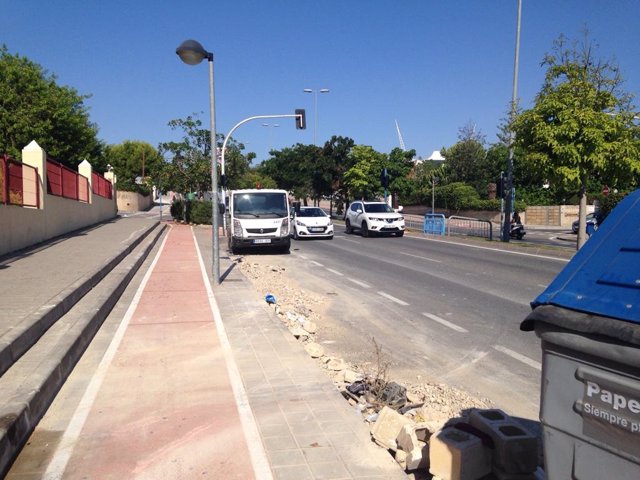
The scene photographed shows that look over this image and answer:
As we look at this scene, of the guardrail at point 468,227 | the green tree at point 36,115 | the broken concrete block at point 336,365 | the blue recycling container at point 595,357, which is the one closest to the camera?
the blue recycling container at point 595,357

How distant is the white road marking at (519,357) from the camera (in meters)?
6.00

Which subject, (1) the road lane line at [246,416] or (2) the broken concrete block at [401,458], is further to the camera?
(2) the broken concrete block at [401,458]

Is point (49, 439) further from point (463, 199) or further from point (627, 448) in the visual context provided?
point (463, 199)

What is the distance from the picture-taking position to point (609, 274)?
7.25 feet

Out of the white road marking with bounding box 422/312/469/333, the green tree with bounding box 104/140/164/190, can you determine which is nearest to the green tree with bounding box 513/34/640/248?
the white road marking with bounding box 422/312/469/333

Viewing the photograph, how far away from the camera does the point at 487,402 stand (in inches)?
193

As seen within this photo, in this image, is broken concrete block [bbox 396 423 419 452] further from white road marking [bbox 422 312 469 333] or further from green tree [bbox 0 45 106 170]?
green tree [bbox 0 45 106 170]

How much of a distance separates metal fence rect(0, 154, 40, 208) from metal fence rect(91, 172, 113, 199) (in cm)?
1142

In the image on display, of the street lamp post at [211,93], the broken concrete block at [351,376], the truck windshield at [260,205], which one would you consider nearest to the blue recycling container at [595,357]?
the broken concrete block at [351,376]

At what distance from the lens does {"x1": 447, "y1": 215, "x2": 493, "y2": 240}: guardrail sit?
27.0 m

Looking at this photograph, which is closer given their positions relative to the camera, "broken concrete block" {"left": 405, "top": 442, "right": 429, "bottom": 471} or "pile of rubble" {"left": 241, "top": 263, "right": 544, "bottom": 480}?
"pile of rubble" {"left": 241, "top": 263, "right": 544, "bottom": 480}

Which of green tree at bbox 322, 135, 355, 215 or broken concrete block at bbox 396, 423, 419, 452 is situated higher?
green tree at bbox 322, 135, 355, 215

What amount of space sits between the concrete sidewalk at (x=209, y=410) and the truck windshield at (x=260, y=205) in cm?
1011

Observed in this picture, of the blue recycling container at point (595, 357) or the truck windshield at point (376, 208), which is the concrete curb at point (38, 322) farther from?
the truck windshield at point (376, 208)
